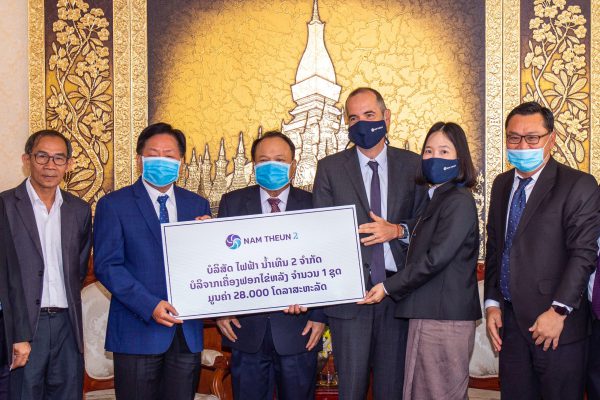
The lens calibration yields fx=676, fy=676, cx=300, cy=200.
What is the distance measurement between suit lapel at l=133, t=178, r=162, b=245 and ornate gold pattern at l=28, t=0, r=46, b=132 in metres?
1.81

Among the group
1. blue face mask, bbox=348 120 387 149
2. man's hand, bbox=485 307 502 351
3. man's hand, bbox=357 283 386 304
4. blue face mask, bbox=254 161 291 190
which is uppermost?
blue face mask, bbox=348 120 387 149

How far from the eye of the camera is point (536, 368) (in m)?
2.79

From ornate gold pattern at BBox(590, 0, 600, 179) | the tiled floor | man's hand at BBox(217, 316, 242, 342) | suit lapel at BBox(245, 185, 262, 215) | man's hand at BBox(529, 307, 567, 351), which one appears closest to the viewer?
man's hand at BBox(529, 307, 567, 351)

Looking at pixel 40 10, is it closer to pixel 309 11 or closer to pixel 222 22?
pixel 222 22

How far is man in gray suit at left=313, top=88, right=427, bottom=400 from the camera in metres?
2.99

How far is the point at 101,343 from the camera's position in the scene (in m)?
3.91

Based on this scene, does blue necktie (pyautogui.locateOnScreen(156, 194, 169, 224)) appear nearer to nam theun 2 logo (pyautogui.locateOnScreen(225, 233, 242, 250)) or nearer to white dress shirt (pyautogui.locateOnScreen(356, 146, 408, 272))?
nam theun 2 logo (pyautogui.locateOnScreen(225, 233, 242, 250))

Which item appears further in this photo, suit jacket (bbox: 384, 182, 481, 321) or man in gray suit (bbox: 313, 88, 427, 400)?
man in gray suit (bbox: 313, 88, 427, 400)

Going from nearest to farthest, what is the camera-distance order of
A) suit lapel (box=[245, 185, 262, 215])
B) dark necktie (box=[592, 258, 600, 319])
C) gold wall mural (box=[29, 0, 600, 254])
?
dark necktie (box=[592, 258, 600, 319]), suit lapel (box=[245, 185, 262, 215]), gold wall mural (box=[29, 0, 600, 254])

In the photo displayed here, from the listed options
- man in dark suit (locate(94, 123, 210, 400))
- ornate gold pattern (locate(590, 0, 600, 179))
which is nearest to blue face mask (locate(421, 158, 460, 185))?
man in dark suit (locate(94, 123, 210, 400))

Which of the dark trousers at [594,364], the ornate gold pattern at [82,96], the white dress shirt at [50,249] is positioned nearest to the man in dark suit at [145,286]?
the white dress shirt at [50,249]

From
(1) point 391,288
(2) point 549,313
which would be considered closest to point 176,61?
(1) point 391,288

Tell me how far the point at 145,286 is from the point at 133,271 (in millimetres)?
85

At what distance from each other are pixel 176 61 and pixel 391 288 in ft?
7.81
